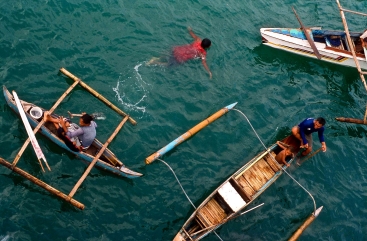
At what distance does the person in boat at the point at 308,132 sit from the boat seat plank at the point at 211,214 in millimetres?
5089

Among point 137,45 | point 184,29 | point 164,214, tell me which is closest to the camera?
point 164,214

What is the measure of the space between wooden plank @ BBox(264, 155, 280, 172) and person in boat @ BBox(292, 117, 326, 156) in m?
1.50

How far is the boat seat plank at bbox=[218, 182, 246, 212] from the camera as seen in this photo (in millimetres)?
13930

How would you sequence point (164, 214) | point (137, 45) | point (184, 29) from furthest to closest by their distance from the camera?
point (184, 29) < point (137, 45) < point (164, 214)

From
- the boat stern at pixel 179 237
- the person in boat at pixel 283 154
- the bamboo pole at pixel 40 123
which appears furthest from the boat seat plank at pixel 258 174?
the bamboo pole at pixel 40 123

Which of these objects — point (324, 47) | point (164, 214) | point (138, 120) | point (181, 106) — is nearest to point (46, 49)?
point (138, 120)

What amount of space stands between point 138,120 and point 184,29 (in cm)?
693

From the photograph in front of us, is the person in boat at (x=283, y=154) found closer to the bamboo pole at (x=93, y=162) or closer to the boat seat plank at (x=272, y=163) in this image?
the boat seat plank at (x=272, y=163)

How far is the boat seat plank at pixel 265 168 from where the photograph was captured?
15.6m

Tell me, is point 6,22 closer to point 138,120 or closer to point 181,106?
point 138,120

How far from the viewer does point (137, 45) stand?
18688 millimetres

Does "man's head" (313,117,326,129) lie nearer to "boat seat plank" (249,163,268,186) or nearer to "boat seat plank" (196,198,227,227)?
"boat seat plank" (249,163,268,186)

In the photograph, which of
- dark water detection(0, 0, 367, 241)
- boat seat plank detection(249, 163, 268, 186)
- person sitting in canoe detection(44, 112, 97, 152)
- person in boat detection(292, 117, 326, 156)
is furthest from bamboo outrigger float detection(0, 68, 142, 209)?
person in boat detection(292, 117, 326, 156)

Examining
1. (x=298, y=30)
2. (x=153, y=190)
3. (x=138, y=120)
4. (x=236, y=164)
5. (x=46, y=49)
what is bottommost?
(x=236, y=164)
